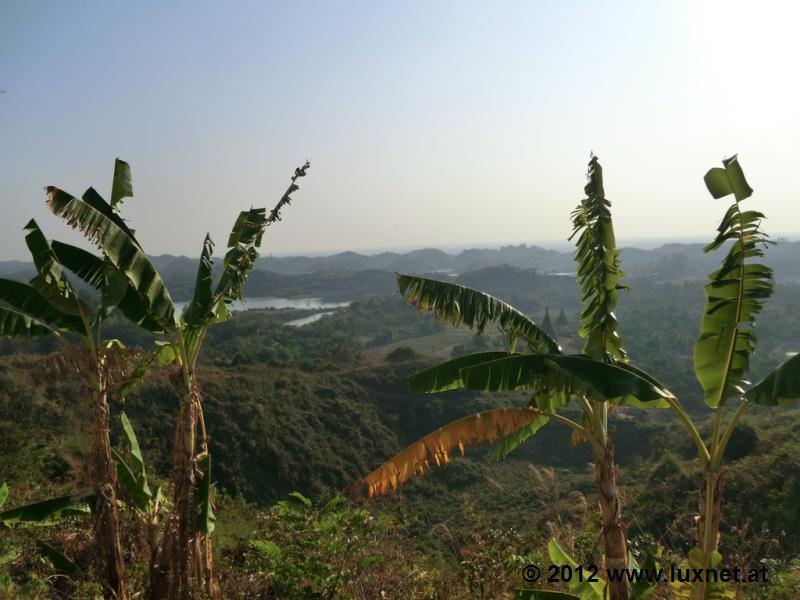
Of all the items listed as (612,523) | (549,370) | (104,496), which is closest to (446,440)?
(549,370)

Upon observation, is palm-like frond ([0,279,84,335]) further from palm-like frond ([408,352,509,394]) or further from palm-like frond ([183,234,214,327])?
palm-like frond ([408,352,509,394])

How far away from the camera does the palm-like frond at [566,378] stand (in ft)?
11.0

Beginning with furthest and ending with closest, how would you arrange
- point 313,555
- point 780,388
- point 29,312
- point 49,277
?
point 313,555
point 29,312
point 49,277
point 780,388

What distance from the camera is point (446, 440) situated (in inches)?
158

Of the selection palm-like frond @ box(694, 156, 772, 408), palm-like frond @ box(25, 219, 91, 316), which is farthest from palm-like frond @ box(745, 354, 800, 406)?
palm-like frond @ box(25, 219, 91, 316)

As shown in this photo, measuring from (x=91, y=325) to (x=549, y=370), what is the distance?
12.6 ft

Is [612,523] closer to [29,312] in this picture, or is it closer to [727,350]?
[727,350]

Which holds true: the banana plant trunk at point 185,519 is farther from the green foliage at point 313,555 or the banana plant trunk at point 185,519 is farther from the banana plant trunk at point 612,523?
the banana plant trunk at point 612,523

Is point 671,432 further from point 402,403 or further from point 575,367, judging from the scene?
point 575,367

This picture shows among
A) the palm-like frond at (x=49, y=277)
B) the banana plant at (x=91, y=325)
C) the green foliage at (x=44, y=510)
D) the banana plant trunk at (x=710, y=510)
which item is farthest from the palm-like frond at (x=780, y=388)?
the green foliage at (x=44, y=510)

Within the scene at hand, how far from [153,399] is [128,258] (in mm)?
15751

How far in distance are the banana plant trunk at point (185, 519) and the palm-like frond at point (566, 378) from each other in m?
2.29

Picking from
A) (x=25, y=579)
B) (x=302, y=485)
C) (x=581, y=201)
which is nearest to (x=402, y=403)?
(x=302, y=485)

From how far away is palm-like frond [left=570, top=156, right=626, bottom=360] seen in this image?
3.95 metres
